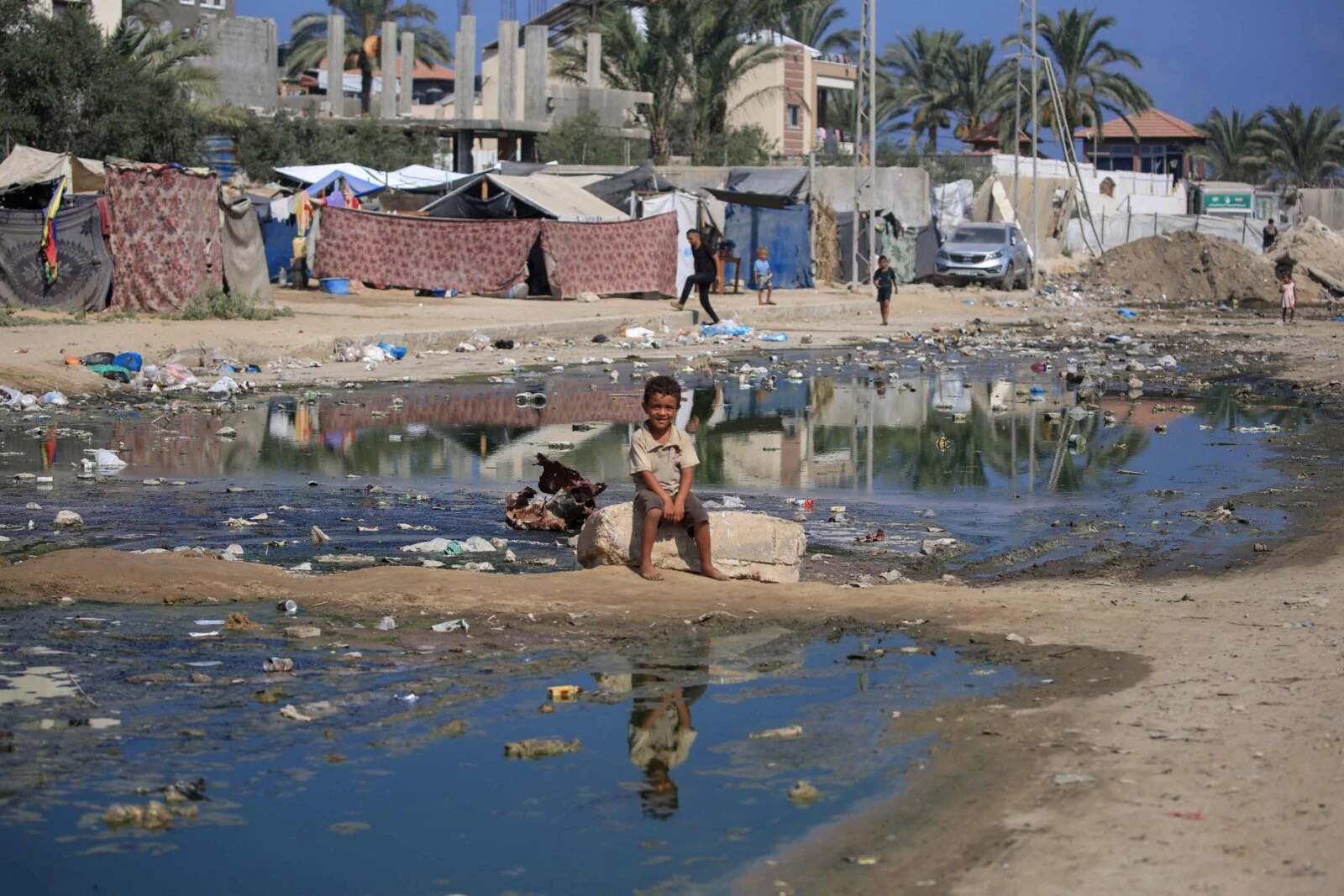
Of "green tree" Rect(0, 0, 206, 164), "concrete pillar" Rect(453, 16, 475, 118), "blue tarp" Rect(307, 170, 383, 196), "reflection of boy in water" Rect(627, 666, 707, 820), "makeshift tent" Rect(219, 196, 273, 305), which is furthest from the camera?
"concrete pillar" Rect(453, 16, 475, 118)

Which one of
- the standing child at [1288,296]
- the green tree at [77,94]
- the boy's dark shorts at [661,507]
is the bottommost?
the boy's dark shorts at [661,507]

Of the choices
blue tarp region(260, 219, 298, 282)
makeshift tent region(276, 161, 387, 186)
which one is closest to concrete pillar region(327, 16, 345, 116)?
makeshift tent region(276, 161, 387, 186)

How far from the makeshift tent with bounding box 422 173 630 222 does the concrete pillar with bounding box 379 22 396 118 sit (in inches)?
714

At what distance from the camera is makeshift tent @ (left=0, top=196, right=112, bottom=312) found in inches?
794

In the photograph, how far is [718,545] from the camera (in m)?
7.28

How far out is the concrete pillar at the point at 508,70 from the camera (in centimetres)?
4784

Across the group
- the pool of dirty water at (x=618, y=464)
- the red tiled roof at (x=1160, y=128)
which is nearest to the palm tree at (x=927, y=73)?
the red tiled roof at (x=1160, y=128)

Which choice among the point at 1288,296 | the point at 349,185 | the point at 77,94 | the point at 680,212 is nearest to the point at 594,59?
the point at 349,185

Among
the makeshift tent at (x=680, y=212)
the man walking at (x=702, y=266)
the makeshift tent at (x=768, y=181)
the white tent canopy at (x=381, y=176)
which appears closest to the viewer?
the man walking at (x=702, y=266)

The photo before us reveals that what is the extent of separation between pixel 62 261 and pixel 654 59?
2637 cm

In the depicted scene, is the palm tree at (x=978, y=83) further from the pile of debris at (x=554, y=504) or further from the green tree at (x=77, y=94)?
the pile of debris at (x=554, y=504)

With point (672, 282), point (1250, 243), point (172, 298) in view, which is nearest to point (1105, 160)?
point (1250, 243)

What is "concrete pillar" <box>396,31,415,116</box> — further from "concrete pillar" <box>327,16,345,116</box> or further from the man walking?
the man walking

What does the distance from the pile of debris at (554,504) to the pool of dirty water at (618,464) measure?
13 centimetres
